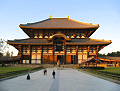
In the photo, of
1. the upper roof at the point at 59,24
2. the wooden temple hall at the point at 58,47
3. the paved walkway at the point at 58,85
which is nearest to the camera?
the paved walkway at the point at 58,85

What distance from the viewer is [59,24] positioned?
57.1 meters

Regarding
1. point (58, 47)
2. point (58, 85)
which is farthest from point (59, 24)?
point (58, 85)

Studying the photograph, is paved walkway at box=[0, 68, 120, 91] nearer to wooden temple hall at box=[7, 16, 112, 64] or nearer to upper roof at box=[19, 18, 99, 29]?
wooden temple hall at box=[7, 16, 112, 64]

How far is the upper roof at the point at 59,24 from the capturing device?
52281 millimetres

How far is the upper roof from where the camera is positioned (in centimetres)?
5228

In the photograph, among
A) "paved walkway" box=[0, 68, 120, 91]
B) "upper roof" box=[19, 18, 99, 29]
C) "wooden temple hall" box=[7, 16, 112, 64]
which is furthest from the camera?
"upper roof" box=[19, 18, 99, 29]

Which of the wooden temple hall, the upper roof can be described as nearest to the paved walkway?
the wooden temple hall

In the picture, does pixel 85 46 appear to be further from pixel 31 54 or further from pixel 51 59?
pixel 31 54

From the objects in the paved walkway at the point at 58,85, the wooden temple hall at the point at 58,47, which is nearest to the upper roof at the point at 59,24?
the wooden temple hall at the point at 58,47

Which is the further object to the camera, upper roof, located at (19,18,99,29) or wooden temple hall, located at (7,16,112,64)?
upper roof, located at (19,18,99,29)

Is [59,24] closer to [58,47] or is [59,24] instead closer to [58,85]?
[58,47]

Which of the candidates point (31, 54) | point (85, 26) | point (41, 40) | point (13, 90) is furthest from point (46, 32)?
point (13, 90)

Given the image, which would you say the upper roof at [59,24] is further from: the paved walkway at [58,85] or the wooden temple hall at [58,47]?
the paved walkway at [58,85]

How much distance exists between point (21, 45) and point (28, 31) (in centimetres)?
782
